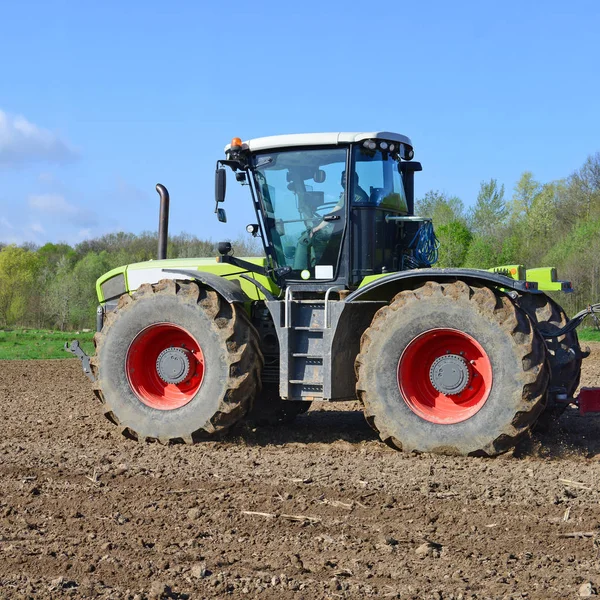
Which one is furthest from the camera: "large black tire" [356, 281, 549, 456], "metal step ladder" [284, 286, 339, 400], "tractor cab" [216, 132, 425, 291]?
"tractor cab" [216, 132, 425, 291]

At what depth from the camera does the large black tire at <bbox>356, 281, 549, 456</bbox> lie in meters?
6.26

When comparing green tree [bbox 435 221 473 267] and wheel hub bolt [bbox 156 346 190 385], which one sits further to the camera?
green tree [bbox 435 221 473 267]

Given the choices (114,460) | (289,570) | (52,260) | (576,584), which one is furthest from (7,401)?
(52,260)

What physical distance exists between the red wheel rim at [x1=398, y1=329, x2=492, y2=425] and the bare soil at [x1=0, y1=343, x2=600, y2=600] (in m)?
0.41

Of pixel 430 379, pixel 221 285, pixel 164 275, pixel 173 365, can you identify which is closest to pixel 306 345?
pixel 221 285

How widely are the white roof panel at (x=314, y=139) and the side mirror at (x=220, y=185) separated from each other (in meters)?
0.53

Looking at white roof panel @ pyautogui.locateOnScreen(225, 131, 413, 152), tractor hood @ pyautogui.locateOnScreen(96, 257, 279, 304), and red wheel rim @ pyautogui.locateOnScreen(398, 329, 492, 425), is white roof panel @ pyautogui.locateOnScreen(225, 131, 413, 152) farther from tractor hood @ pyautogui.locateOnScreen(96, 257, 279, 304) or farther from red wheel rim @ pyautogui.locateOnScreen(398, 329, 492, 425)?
red wheel rim @ pyautogui.locateOnScreen(398, 329, 492, 425)

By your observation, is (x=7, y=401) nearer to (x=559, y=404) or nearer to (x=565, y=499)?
(x=559, y=404)

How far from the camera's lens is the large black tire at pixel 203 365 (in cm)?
716

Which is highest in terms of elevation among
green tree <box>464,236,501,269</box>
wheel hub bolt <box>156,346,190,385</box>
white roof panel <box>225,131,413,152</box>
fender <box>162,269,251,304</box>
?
green tree <box>464,236,501,269</box>

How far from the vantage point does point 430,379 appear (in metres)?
6.74

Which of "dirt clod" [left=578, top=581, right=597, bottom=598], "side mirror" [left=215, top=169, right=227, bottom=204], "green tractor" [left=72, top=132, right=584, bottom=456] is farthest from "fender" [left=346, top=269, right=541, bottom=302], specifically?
"dirt clod" [left=578, top=581, right=597, bottom=598]

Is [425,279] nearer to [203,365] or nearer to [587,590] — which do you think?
[203,365]

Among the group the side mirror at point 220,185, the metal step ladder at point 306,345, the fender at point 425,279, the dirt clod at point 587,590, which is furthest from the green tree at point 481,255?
Answer: the dirt clod at point 587,590
